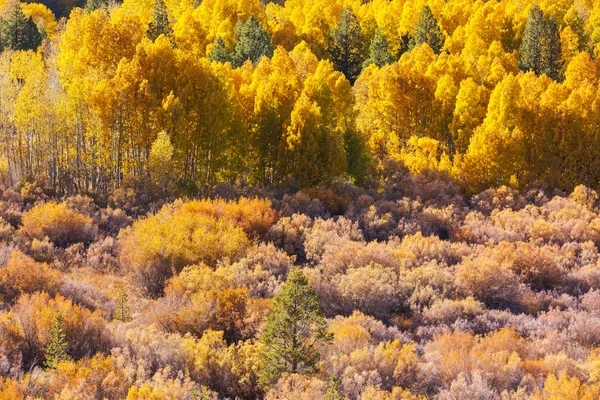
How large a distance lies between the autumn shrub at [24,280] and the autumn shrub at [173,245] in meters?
2.40

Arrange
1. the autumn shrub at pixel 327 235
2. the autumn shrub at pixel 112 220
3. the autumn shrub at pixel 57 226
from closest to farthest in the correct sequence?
the autumn shrub at pixel 327 235 → the autumn shrub at pixel 57 226 → the autumn shrub at pixel 112 220

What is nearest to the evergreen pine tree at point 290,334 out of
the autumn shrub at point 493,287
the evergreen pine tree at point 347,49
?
the autumn shrub at point 493,287

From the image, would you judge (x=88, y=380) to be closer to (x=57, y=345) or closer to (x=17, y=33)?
(x=57, y=345)

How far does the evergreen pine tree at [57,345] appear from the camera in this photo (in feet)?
27.4

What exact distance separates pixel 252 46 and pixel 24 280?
117 ft

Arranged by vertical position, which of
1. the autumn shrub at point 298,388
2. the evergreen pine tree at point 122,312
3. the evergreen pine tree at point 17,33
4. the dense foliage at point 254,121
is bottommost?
the evergreen pine tree at point 122,312

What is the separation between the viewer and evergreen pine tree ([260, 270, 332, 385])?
837 centimetres

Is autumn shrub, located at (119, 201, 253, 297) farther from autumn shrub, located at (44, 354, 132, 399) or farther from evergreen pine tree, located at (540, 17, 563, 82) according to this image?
evergreen pine tree, located at (540, 17, 563, 82)

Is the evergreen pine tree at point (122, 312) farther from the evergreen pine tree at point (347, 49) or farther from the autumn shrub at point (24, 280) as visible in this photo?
the evergreen pine tree at point (347, 49)

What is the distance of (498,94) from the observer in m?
27.1

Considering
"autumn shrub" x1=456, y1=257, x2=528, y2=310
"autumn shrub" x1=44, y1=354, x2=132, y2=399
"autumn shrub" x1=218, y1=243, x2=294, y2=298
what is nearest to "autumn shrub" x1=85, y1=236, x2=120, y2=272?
"autumn shrub" x1=218, y1=243, x2=294, y2=298

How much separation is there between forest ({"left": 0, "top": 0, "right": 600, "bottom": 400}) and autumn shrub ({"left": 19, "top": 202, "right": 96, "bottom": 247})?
0.09m

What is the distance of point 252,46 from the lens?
44.2 m

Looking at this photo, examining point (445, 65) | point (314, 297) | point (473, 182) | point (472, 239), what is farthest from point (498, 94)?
point (314, 297)
